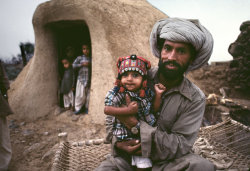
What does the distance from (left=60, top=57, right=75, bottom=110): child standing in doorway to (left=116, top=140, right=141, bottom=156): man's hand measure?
3312 millimetres

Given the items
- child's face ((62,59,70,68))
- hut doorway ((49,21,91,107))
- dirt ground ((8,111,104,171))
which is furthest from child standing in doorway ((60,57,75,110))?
dirt ground ((8,111,104,171))

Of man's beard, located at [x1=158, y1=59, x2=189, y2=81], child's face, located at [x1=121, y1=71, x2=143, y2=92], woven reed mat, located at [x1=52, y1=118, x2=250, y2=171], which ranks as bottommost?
woven reed mat, located at [x1=52, y1=118, x2=250, y2=171]

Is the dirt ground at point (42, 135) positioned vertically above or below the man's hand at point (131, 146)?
below

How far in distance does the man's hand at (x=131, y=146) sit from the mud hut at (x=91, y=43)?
2.24m

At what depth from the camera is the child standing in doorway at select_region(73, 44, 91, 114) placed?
4.19 metres

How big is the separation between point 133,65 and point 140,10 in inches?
127

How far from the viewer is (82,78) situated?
426cm

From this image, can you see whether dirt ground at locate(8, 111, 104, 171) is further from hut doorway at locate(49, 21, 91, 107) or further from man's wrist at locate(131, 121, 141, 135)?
man's wrist at locate(131, 121, 141, 135)

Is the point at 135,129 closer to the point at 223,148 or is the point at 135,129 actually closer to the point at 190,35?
the point at 190,35

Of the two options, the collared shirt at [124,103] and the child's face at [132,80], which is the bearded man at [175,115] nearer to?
Answer: the collared shirt at [124,103]

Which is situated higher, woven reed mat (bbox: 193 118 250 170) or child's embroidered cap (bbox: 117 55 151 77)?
child's embroidered cap (bbox: 117 55 151 77)

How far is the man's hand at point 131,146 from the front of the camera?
1.39m

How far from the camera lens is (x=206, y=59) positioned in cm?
165

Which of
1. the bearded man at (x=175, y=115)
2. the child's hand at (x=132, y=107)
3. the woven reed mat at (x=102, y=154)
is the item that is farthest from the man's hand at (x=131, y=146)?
the woven reed mat at (x=102, y=154)
